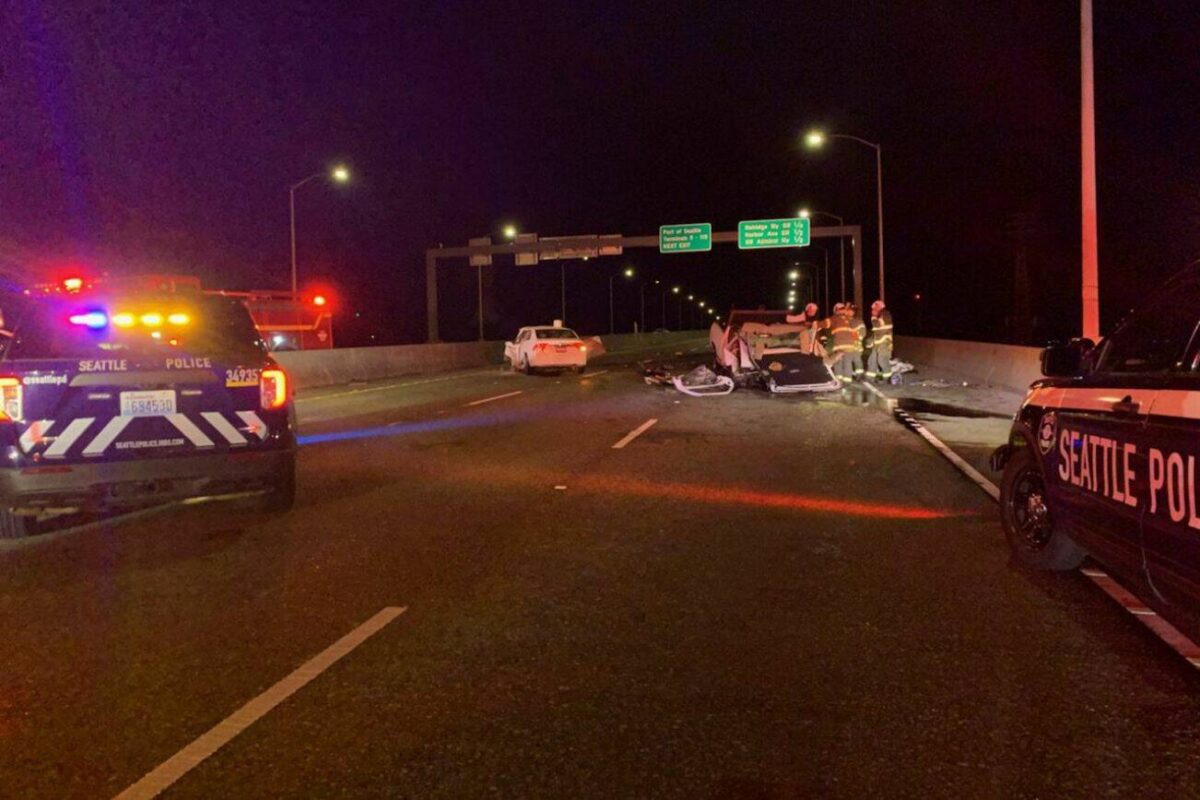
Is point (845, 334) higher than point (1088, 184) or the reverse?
the reverse

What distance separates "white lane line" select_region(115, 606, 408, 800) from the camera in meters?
3.61

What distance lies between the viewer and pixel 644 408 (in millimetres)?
18672

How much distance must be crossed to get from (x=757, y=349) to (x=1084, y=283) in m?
9.82

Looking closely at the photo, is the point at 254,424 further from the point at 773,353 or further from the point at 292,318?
the point at 292,318

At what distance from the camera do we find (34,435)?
6934 mm

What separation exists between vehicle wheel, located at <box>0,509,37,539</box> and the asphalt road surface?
0.17 m

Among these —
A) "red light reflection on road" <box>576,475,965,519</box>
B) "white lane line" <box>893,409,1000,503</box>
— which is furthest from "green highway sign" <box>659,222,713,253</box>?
"red light reflection on road" <box>576,475,965,519</box>

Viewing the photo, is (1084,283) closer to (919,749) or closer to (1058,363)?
(1058,363)

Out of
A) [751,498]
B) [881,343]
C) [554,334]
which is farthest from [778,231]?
[751,498]

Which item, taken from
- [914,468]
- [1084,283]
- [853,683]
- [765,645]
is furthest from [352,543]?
[1084,283]

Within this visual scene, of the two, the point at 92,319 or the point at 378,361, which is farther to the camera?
the point at 378,361

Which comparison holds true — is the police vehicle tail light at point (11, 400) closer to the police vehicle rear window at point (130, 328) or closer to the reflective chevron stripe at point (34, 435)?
the reflective chevron stripe at point (34, 435)

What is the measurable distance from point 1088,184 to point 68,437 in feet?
43.8

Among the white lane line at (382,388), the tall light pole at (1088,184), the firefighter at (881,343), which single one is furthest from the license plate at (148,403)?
the firefighter at (881,343)
